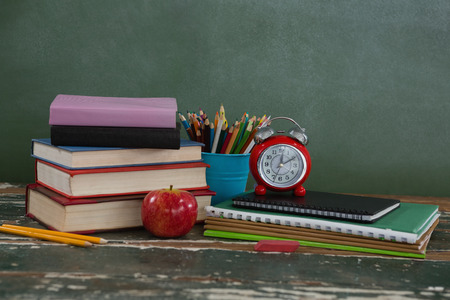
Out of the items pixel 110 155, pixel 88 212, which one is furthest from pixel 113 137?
pixel 88 212

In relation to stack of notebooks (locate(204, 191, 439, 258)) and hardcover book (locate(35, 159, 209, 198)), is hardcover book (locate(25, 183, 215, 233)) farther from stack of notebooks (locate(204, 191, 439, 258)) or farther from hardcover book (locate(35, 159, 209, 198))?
stack of notebooks (locate(204, 191, 439, 258))

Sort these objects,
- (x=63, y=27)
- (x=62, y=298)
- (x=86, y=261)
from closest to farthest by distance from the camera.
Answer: (x=62, y=298), (x=86, y=261), (x=63, y=27)

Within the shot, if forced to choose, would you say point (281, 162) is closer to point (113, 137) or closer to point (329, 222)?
point (329, 222)

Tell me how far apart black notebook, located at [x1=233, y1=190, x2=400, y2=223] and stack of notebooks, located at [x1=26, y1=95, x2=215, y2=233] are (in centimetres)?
15

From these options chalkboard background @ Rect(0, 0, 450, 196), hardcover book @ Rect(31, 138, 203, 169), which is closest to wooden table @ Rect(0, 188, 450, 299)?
hardcover book @ Rect(31, 138, 203, 169)

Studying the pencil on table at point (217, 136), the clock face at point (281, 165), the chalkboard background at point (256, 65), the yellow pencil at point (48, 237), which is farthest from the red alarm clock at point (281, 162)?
the chalkboard background at point (256, 65)

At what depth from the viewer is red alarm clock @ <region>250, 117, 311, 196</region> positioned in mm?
1154

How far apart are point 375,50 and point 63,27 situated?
1.01 meters

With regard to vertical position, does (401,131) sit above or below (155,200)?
above

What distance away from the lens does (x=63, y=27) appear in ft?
5.50

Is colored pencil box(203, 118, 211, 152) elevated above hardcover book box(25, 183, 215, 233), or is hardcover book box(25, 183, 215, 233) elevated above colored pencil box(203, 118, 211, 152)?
colored pencil box(203, 118, 211, 152)

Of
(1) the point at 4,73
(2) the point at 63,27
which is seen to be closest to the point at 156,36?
(2) the point at 63,27

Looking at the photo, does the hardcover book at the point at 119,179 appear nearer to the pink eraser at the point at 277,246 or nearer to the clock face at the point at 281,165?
the clock face at the point at 281,165

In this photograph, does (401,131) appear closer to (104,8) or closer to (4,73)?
(104,8)
